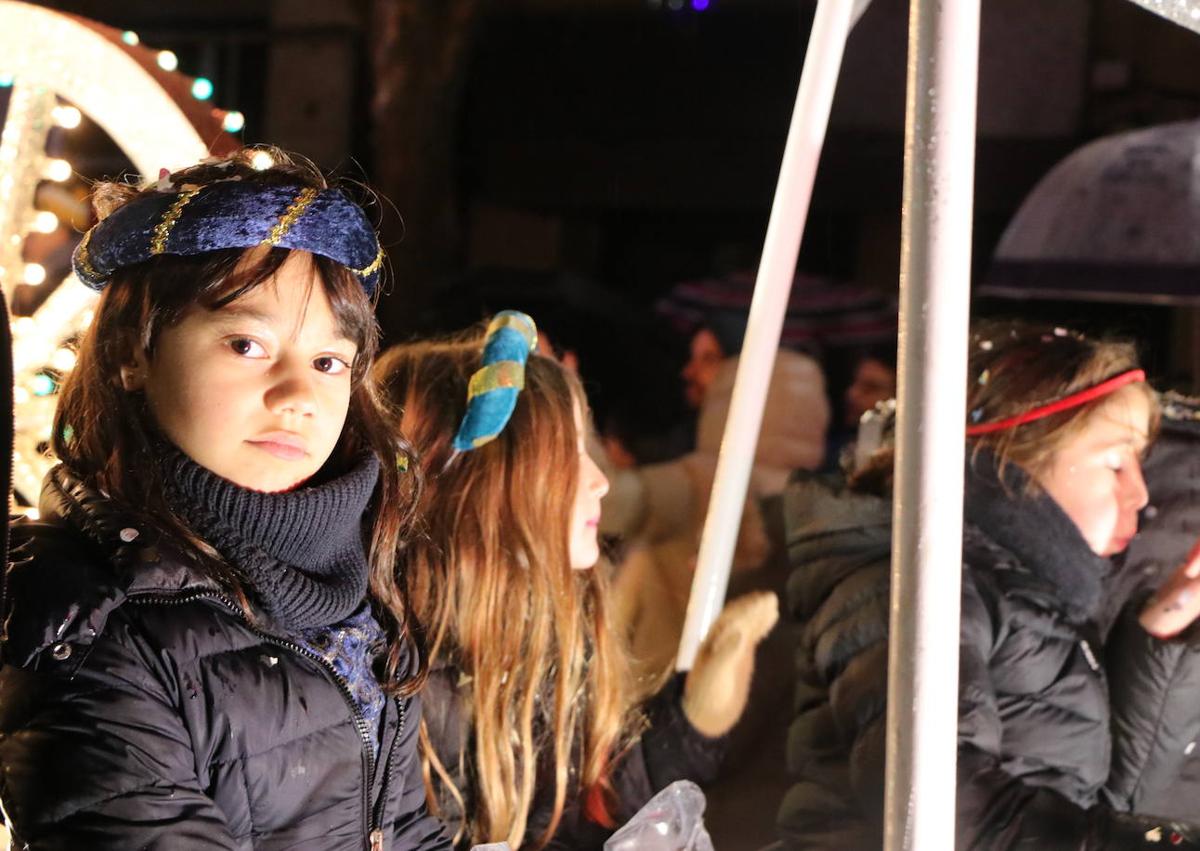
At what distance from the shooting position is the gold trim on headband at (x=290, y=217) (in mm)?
1400

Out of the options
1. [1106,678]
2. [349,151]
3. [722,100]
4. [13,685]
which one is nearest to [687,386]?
[349,151]

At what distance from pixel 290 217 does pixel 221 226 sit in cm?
7

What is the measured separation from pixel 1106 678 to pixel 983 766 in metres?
0.47

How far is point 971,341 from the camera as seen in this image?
243 centimetres

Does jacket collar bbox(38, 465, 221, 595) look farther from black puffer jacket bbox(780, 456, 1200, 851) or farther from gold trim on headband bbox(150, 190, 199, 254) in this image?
black puffer jacket bbox(780, 456, 1200, 851)

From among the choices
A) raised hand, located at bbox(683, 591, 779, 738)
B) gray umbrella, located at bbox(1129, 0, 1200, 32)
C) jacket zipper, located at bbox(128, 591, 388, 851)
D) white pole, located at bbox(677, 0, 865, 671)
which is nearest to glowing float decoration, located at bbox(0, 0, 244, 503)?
jacket zipper, located at bbox(128, 591, 388, 851)

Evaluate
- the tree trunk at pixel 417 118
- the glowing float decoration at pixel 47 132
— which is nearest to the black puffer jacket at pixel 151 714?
the glowing float decoration at pixel 47 132

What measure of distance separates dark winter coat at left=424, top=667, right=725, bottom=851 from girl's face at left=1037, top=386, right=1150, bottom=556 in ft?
2.46

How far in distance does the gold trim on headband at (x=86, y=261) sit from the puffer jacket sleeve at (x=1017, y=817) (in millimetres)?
1361

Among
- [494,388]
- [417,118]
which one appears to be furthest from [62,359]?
[417,118]

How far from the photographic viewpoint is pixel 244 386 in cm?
139

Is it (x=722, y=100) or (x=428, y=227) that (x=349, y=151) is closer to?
(x=428, y=227)

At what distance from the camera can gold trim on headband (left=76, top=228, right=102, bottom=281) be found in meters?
1.45

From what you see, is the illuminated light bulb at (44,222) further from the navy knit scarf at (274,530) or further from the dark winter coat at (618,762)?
the dark winter coat at (618,762)
